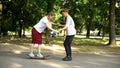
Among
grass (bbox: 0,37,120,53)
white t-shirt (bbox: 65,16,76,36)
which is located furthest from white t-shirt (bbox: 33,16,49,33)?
grass (bbox: 0,37,120,53)

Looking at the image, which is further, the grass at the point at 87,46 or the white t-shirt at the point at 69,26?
the grass at the point at 87,46

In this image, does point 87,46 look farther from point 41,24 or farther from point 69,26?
point 41,24

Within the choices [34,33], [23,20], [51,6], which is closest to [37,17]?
[23,20]

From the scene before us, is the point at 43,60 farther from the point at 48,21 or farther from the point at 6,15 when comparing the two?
the point at 6,15

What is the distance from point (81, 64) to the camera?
1124cm

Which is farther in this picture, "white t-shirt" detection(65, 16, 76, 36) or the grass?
the grass

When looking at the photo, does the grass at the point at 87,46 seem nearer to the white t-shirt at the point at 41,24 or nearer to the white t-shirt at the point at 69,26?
the white t-shirt at the point at 69,26

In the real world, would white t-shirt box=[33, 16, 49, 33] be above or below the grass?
above

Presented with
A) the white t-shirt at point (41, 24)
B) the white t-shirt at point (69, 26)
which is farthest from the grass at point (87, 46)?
the white t-shirt at point (41, 24)

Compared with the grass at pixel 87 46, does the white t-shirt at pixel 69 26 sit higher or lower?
higher

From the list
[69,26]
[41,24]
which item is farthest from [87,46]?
[41,24]

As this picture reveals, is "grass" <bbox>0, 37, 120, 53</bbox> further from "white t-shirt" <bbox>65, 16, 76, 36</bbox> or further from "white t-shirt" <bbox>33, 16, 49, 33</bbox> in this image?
"white t-shirt" <bbox>33, 16, 49, 33</bbox>

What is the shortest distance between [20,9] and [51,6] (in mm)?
15656

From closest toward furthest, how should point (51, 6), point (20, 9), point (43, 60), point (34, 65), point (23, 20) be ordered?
point (34, 65)
point (43, 60)
point (51, 6)
point (20, 9)
point (23, 20)
